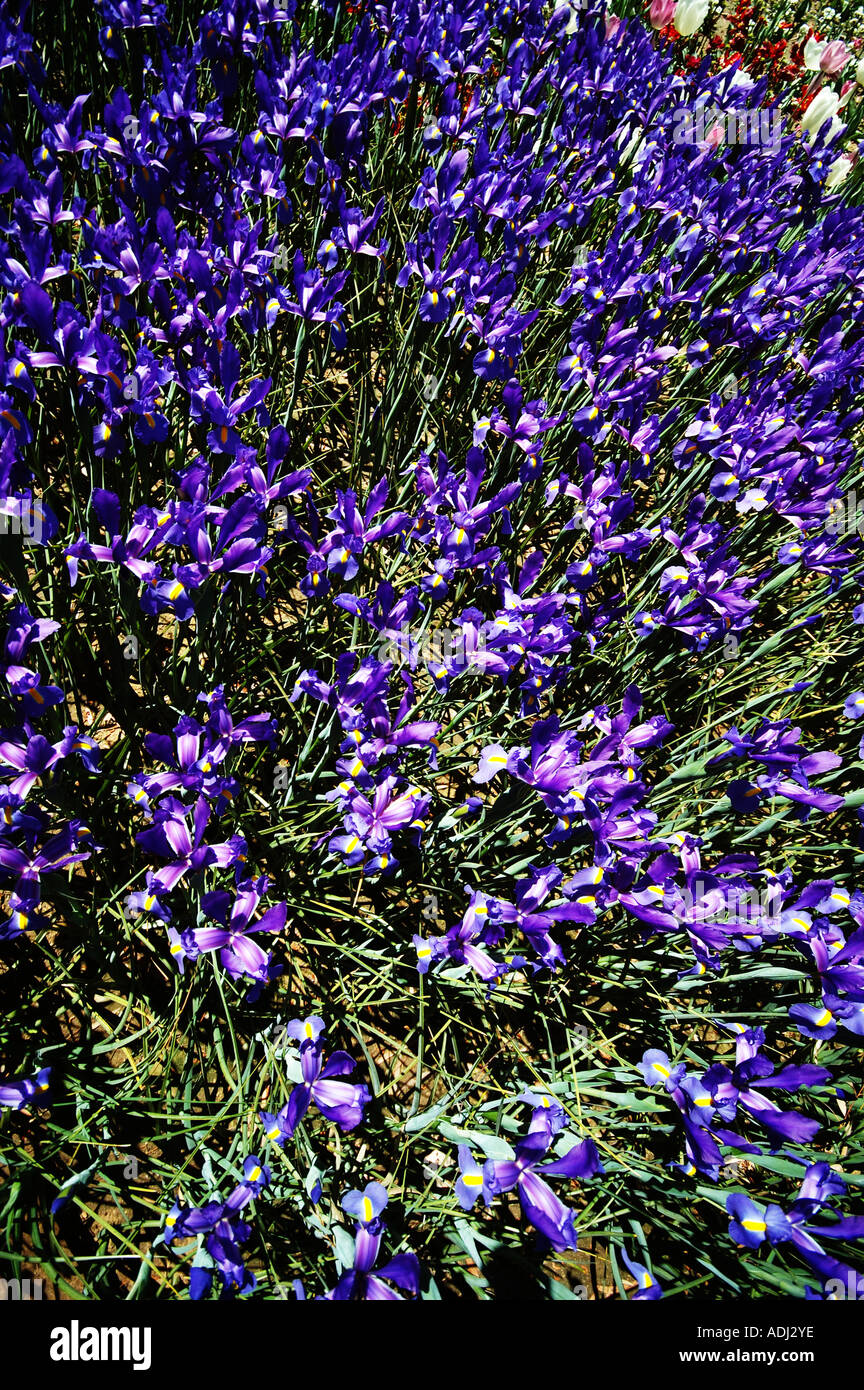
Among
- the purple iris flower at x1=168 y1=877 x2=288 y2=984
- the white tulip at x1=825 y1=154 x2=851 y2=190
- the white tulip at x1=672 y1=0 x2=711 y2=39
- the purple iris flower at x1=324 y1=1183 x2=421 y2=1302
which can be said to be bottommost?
the purple iris flower at x1=324 y1=1183 x2=421 y2=1302

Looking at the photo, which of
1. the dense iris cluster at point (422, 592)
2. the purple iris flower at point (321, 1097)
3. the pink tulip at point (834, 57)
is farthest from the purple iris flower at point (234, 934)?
the pink tulip at point (834, 57)

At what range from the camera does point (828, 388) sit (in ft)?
8.83

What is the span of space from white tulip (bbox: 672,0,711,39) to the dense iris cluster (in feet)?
4.99

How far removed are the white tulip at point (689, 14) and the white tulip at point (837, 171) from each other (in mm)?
1300

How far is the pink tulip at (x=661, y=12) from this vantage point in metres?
4.53

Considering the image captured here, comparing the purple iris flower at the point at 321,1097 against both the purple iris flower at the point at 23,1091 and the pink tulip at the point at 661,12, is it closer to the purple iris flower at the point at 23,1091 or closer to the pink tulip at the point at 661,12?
the purple iris flower at the point at 23,1091

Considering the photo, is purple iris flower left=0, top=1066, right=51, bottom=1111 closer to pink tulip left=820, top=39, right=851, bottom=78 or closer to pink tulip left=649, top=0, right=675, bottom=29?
pink tulip left=649, top=0, right=675, bottom=29

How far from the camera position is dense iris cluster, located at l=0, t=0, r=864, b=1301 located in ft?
4.84

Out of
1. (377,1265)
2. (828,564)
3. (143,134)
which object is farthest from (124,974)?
(828,564)

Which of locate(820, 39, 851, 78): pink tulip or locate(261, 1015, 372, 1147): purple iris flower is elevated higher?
locate(820, 39, 851, 78): pink tulip

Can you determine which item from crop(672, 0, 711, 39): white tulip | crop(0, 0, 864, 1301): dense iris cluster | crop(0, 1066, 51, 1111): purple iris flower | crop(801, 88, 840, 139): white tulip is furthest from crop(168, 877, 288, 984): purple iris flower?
crop(672, 0, 711, 39): white tulip
